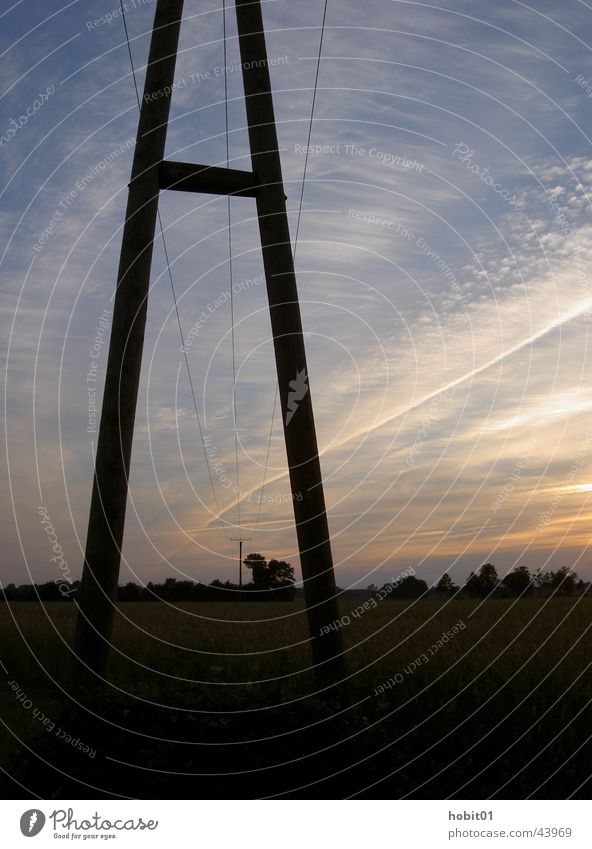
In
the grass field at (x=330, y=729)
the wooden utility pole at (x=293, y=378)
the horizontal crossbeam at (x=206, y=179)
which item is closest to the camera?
the grass field at (x=330, y=729)

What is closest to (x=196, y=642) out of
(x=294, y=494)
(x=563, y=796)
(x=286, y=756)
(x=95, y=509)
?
(x=95, y=509)

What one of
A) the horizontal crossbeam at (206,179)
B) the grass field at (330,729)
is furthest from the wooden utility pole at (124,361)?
the grass field at (330,729)

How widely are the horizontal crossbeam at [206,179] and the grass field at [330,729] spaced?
17.7ft

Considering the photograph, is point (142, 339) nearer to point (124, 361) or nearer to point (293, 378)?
point (124, 361)

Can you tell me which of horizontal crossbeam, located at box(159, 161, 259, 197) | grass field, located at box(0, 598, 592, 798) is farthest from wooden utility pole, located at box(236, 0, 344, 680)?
grass field, located at box(0, 598, 592, 798)

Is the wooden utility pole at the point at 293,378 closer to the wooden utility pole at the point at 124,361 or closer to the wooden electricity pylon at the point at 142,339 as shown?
the wooden electricity pylon at the point at 142,339

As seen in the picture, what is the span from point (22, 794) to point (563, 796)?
4.42 metres

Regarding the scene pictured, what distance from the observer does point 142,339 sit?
Answer: 33.3 ft

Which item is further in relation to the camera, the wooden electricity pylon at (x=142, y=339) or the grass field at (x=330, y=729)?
the wooden electricity pylon at (x=142, y=339)

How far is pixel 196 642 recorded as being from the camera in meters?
13.1

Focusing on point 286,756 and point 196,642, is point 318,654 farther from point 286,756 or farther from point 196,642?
point 196,642

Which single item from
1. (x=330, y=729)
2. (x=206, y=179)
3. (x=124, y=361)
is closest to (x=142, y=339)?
(x=124, y=361)

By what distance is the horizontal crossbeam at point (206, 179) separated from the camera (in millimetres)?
9781

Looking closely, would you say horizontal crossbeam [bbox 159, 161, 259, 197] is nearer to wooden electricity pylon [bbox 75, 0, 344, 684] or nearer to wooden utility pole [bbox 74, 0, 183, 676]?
wooden electricity pylon [bbox 75, 0, 344, 684]
